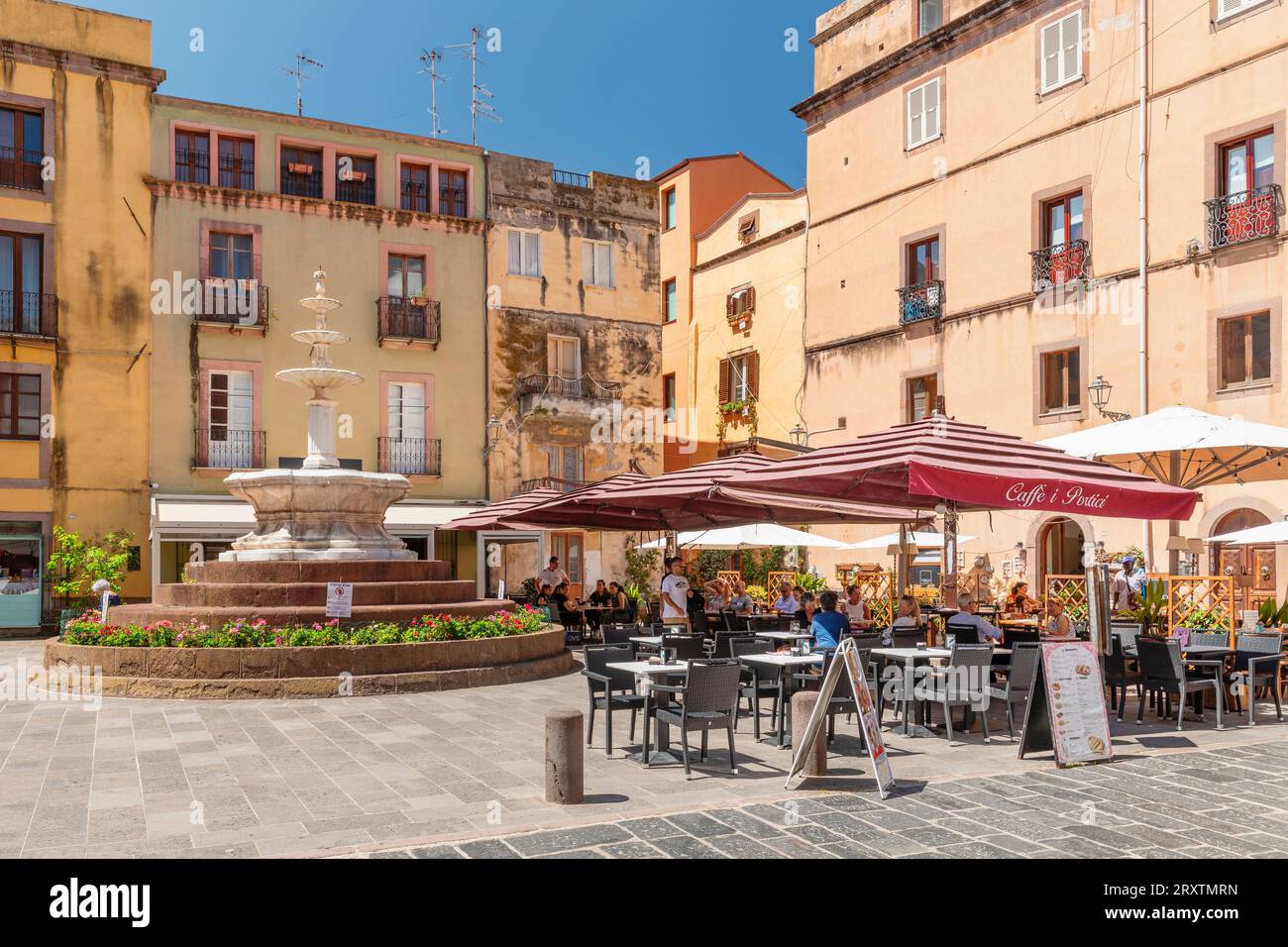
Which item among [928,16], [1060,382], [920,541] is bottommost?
[920,541]

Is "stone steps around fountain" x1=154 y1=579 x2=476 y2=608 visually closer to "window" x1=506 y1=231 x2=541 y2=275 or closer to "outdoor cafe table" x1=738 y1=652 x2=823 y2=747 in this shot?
"outdoor cafe table" x1=738 y1=652 x2=823 y2=747

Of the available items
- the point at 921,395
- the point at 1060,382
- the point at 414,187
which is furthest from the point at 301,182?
the point at 1060,382

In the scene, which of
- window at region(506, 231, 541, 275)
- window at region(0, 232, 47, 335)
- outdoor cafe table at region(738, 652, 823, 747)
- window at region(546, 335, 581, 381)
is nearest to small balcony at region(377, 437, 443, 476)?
window at region(546, 335, 581, 381)

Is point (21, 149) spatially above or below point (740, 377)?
above

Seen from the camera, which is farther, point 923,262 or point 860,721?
point 923,262

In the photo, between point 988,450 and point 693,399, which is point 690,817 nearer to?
point 988,450

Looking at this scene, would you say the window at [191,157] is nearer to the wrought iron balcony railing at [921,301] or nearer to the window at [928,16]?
the wrought iron balcony railing at [921,301]

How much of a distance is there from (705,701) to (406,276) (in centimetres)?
2414

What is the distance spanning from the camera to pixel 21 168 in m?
26.2

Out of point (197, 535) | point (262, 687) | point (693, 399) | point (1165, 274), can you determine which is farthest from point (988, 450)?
point (693, 399)

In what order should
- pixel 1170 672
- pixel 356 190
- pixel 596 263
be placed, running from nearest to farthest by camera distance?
pixel 1170 672
pixel 356 190
pixel 596 263

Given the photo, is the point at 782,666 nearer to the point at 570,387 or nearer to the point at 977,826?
the point at 977,826

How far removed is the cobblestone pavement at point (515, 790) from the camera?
679 centimetres

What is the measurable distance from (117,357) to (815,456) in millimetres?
21227
